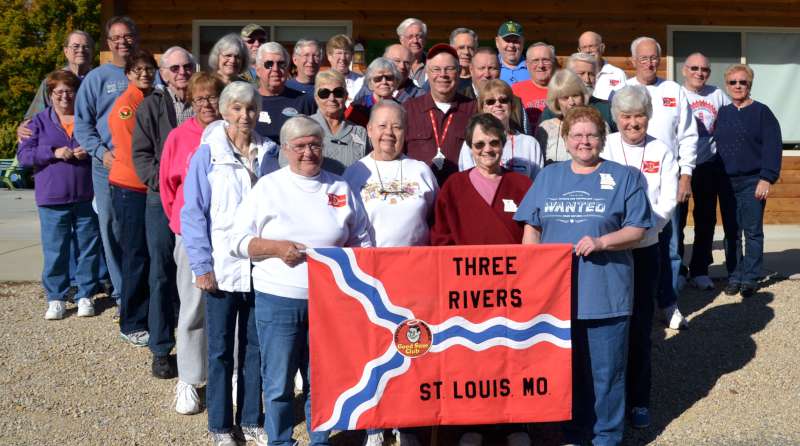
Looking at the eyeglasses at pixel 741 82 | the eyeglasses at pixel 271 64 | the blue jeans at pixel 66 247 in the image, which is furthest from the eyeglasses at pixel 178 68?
the eyeglasses at pixel 741 82

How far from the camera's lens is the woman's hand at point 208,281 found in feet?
17.0

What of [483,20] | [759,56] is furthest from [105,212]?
[759,56]

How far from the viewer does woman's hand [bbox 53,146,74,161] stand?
314 inches

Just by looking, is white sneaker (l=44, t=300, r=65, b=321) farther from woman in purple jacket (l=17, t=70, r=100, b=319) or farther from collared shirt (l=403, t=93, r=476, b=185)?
collared shirt (l=403, t=93, r=476, b=185)

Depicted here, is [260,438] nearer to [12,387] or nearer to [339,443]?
[339,443]

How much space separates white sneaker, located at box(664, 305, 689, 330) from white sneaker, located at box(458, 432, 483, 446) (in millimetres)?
2792

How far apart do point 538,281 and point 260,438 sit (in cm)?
175

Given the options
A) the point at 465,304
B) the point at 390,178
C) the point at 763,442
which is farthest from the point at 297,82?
the point at 763,442

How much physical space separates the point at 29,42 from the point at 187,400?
2715cm

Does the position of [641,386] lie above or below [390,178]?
below

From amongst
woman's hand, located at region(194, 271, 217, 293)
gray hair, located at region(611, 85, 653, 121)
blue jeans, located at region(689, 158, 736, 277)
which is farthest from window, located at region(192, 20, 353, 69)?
woman's hand, located at region(194, 271, 217, 293)

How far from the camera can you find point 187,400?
6.02 metres

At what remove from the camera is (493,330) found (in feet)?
16.9

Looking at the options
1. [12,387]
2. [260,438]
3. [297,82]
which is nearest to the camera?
[260,438]
